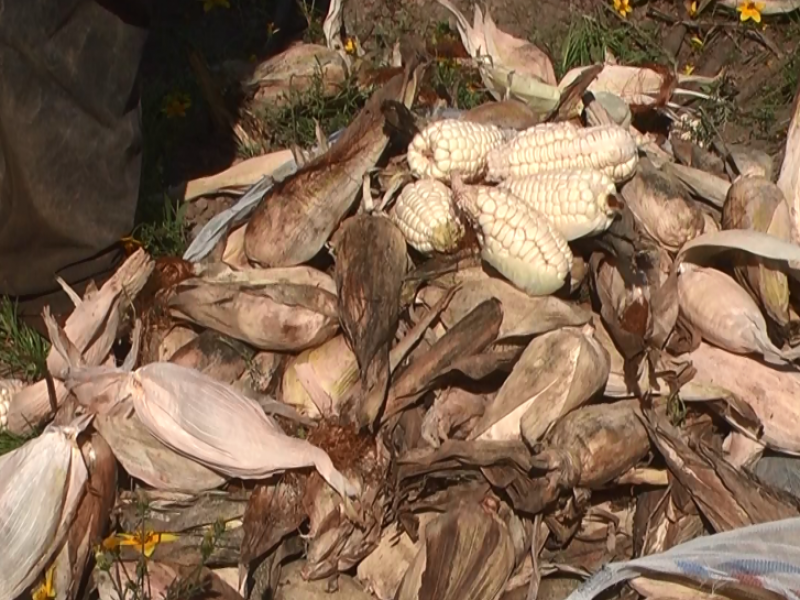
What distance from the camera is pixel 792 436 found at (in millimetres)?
2037

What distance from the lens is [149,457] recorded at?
2066mm

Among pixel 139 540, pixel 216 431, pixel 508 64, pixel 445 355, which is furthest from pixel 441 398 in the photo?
pixel 508 64

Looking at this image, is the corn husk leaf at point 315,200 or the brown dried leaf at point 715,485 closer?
the brown dried leaf at point 715,485

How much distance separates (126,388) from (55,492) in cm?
24

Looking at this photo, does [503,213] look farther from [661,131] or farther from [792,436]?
[661,131]

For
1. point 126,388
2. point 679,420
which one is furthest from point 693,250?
point 126,388

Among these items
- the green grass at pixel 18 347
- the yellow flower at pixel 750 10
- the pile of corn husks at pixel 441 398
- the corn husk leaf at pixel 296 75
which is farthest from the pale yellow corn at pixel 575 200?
the yellow flower at pixel 750 10

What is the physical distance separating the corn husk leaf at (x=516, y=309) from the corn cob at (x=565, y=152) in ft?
0.86

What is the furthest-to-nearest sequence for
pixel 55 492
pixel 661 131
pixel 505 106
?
pixel 661 131
pixel 505 106
pixel 55 492

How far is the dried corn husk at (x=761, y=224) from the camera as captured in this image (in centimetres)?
209

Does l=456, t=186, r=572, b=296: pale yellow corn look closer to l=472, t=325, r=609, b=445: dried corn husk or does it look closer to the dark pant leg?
l=472, t=325, r=609, b=445: dried corn husk

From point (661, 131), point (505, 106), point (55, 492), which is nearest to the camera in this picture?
point (55, 492)

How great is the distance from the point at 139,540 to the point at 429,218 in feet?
2.99

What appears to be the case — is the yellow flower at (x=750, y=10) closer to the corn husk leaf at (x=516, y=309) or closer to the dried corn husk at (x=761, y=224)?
the dried corn husk at (x=761, y=224)
